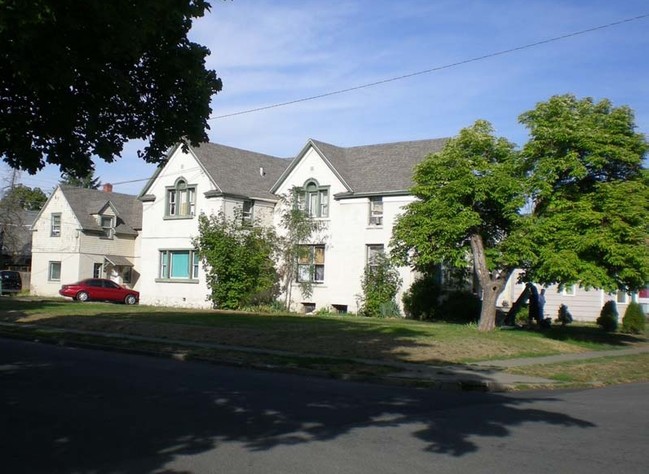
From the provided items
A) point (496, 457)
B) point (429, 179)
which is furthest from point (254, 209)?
point (496, 457)

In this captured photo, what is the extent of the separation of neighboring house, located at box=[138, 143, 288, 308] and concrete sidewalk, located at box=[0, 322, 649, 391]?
15.8 m

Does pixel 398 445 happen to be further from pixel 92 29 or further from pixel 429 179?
pixel 429 179

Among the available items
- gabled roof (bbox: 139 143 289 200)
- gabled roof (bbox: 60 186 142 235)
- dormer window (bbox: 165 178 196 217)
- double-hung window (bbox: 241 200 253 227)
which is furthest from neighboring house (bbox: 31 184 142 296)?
double-hung window (bbox: 241 200 253 227)

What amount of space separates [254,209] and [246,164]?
3.70m

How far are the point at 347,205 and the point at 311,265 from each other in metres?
3.55

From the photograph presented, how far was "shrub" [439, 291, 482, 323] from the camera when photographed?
103 feet

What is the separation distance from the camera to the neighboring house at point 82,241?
47062mm

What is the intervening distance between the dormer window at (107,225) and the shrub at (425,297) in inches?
953

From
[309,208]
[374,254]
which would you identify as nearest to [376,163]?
[309,208]

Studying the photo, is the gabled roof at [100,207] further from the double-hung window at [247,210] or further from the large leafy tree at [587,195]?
the large leafy tree at [587,195]

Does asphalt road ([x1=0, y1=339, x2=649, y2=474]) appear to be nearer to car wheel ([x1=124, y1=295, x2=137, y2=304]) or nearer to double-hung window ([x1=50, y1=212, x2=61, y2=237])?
car wheel ([x1=124, y1=295, x2=137, y2=304])

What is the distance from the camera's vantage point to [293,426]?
9359mm

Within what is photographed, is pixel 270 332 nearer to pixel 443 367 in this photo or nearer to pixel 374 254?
pixel 443 367

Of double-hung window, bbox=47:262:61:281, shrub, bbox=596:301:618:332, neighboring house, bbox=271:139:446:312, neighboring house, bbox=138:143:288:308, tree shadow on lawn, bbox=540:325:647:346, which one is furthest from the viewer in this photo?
double-hung window, bbox=47:262:61:281
